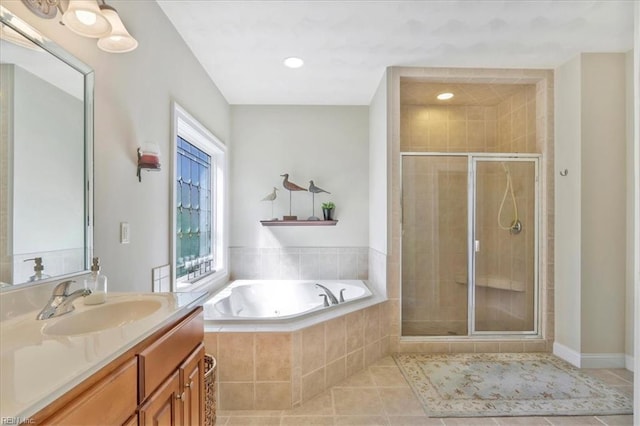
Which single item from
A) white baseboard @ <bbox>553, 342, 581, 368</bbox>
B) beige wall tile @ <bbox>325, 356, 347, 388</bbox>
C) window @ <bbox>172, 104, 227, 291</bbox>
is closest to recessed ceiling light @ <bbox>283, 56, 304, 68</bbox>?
window @ <bbox>172, 104, 227, 291</bbox>

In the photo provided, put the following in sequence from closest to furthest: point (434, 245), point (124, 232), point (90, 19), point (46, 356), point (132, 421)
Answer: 1. point (46, 356)
2. point (132, 421)
3. point (90, 19)
4. point (124, 232)
5. point (434, 245)

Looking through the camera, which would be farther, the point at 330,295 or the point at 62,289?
the point at 330,295

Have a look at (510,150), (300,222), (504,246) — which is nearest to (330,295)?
(300,222)

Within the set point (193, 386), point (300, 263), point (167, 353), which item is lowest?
point (193, 386)

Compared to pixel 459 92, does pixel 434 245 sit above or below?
below

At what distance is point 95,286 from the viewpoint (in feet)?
3.88

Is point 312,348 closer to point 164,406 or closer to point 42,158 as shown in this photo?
point 164,406

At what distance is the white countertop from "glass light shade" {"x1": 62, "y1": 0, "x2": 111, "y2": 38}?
1053 millimetres

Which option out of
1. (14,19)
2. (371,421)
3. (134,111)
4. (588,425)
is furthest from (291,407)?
(14,19)

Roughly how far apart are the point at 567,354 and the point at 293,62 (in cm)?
331

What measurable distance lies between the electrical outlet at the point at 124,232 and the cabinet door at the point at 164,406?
79 cm

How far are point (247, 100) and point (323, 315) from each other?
247 cm

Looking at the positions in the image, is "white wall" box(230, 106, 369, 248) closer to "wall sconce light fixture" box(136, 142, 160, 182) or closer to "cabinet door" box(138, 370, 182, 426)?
"wall sconce light fixture" box(136, 142, 160, 182)

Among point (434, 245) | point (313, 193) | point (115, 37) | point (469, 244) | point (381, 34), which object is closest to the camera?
point (115, 37)
